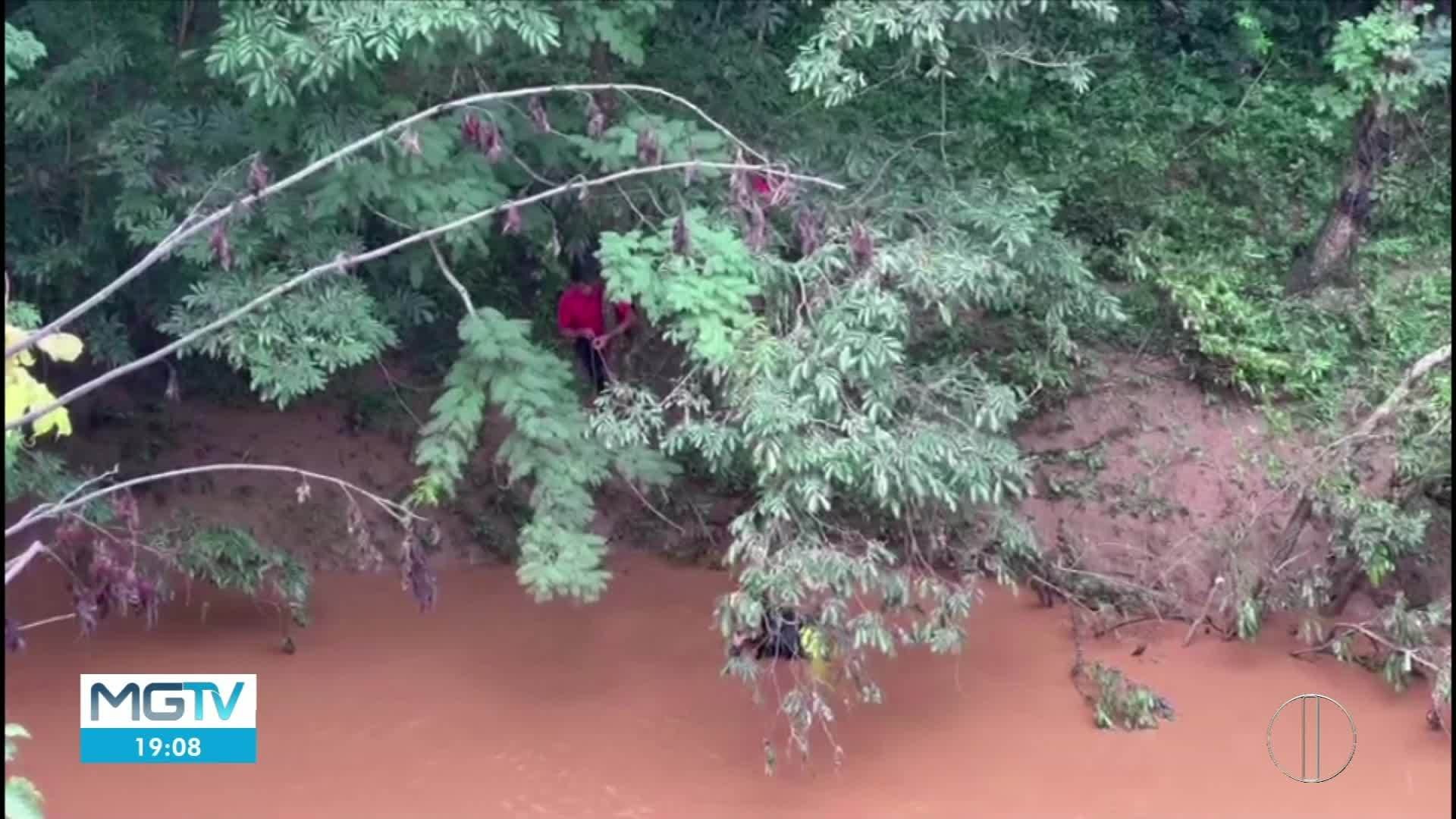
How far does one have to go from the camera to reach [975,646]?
6777mm

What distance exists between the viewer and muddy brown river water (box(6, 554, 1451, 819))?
5605 millimetres

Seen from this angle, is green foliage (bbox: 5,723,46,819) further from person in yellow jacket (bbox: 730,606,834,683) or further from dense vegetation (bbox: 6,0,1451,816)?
person in yellow jacket (bbox: 730,606,834,683)

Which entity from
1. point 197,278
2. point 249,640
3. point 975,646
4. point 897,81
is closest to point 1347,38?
point 897,81

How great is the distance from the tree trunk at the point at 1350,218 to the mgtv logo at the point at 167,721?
5.72 m

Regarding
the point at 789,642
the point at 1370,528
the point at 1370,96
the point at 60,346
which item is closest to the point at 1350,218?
the point at 1370,96

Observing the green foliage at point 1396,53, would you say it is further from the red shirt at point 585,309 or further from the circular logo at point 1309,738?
the red shirt at point 585,309

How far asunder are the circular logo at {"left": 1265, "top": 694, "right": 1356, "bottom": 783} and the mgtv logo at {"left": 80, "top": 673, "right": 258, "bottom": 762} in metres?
3.89

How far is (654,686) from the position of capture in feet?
21.3

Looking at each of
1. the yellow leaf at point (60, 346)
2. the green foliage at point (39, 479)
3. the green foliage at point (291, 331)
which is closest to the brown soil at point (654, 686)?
the green foliage at point (39, 479)

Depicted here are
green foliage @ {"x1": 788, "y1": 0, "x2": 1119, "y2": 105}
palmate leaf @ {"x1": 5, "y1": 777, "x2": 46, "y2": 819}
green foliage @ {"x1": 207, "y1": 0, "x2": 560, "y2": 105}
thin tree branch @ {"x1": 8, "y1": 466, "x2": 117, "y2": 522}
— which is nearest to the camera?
palmate leaf @ {"x1": 5, "y1": 777, "x2": 46, "y2": 819}

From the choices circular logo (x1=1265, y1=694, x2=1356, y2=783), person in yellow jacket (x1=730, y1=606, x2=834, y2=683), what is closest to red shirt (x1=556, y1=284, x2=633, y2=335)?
person in yellow jacket (x1=730, y1=606, x2=834, y2=683)

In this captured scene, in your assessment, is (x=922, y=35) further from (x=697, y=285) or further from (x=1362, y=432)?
(x=1362, y=432)

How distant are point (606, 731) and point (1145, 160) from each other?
474cm

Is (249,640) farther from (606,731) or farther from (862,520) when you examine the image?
(862,520)
